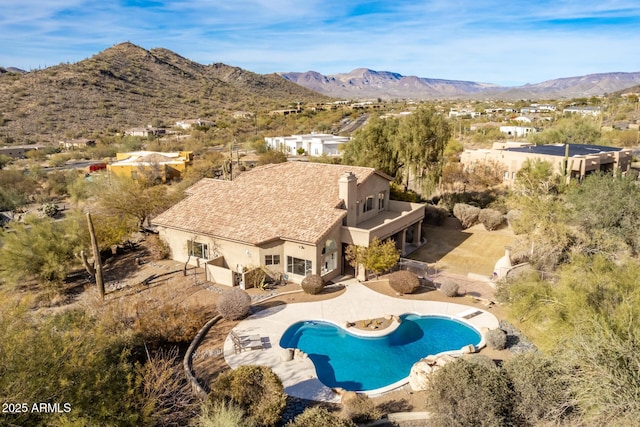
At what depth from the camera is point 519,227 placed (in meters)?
29.5

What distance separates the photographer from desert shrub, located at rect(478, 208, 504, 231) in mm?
36812

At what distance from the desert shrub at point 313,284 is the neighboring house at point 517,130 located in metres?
73.2

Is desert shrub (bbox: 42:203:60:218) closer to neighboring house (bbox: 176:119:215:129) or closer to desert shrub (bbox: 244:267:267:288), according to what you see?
desert shrub (bbox: 244:267:267:288)

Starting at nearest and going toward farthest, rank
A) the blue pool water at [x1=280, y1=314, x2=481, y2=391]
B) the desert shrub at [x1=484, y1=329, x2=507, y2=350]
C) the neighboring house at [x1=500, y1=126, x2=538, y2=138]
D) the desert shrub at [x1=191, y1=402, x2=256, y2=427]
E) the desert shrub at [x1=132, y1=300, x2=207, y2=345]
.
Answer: the desert shrub at [x1=191, y1=402, x2=256, y2=427], the blue pool water at [x1=280, y1=314, x2=481, y2=391], the desert shrub at [x1=132, y1=300, x2=207, y2=345], the desert shrub at [x1=484, y1=329, x2=507, y2=350], the neighboring house at [x1=500, y1=126, x2=538, y2=138]

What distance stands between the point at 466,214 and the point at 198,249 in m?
23.9

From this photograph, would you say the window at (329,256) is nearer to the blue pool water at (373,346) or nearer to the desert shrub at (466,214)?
the blue pool water at (373,346)

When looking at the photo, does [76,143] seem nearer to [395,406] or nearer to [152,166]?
[152,166]

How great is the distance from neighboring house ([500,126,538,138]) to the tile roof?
218 ft

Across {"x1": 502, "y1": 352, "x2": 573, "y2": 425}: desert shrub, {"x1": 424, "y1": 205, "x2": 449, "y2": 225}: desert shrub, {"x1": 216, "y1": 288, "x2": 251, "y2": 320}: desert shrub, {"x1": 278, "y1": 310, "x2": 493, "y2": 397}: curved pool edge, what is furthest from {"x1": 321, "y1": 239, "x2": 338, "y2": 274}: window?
{"x1": 424, "y1": 205, "x2": 449, "y2": 225}: desert shrub

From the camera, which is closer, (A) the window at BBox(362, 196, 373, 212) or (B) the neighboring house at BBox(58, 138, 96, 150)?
(A) the window at BBox(362, 196, 373, 212)

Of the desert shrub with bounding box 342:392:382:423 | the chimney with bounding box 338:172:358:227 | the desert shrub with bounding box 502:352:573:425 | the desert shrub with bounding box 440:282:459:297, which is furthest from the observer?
the chimney with bounding box 338:172:358:227

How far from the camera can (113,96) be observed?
371ft

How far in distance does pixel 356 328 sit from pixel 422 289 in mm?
6783

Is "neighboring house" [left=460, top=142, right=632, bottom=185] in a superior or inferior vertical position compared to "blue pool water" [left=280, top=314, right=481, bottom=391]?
superior
